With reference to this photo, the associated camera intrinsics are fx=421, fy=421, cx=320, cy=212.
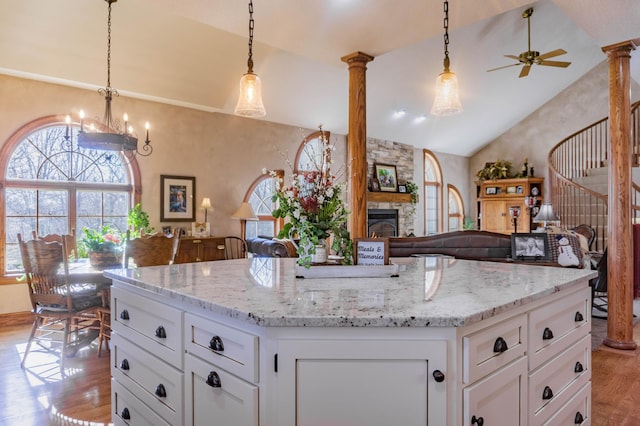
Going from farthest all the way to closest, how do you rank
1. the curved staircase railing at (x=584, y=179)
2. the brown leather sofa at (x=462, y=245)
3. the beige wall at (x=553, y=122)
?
1. the beige wall at (x=553, y=122)
2. the curved staircase railing at (x=584, y=179)
3. the brown leather sofa at (x=462, y=245)

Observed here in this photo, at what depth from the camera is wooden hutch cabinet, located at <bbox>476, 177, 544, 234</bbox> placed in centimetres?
976

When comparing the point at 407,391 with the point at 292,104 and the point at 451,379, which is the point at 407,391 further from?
the point at 292,104

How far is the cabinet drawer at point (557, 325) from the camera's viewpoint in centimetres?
156

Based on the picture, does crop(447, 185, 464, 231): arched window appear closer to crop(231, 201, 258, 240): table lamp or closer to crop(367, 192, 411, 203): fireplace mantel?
crop(367, 192, 411, 203): fireplace mantel

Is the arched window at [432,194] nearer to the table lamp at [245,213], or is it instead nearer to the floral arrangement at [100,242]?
the table lamp at [245,213]

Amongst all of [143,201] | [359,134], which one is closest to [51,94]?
[143,201]


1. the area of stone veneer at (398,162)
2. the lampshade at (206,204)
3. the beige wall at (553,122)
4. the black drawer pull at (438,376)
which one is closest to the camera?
the black drawer pull at (438,376)

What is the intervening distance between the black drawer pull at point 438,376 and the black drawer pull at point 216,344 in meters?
0.66

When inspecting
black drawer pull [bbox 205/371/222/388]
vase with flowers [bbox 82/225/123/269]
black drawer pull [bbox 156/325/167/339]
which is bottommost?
black drawer pull [bbox 205/371/222/388]

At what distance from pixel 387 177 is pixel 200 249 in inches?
180

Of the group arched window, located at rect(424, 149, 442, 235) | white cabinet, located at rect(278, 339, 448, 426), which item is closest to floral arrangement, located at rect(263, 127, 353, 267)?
white cabinet, located at rect(278, 339, 448, 426)

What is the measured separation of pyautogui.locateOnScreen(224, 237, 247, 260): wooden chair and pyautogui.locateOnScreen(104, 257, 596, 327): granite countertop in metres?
4.38

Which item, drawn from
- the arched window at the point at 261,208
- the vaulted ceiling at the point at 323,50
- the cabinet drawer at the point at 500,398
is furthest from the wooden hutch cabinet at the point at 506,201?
the cabinet drawer at the point at 500,398

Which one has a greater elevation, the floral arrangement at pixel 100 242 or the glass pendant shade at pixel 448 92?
the glass pendant shade at pixel 448 92
